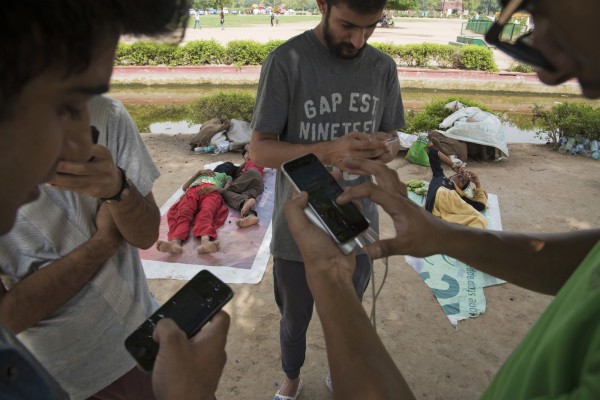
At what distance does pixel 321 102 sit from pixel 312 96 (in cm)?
5

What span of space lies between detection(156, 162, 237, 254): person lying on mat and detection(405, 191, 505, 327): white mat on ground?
213cm

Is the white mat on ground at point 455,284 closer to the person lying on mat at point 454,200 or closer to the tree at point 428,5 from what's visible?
the person lying on mat at point 454,200

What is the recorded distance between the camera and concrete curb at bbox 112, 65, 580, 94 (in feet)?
42.9

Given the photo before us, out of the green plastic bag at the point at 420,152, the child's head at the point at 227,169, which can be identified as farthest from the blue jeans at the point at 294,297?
the green plastic bag at the point at 420,152

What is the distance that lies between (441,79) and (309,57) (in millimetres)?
12915

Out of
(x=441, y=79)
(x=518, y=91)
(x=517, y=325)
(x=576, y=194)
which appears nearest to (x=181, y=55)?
(x=441, y=79)

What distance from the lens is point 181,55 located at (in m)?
14.4

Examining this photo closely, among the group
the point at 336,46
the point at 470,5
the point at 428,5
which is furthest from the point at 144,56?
the point at 428,5

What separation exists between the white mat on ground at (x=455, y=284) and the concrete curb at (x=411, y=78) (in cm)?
1094

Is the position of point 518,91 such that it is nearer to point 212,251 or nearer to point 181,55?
point 181,55

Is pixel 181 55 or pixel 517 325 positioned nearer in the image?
pixel 517 325

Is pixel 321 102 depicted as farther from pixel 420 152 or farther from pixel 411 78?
pixel 411 78

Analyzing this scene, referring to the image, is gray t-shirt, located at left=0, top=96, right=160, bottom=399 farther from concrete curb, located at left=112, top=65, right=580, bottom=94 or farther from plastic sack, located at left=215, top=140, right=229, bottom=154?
concrete curb, located at left=112, top=65, right=580, bottom=94

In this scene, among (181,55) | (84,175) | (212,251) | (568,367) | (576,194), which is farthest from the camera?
(181,55)
